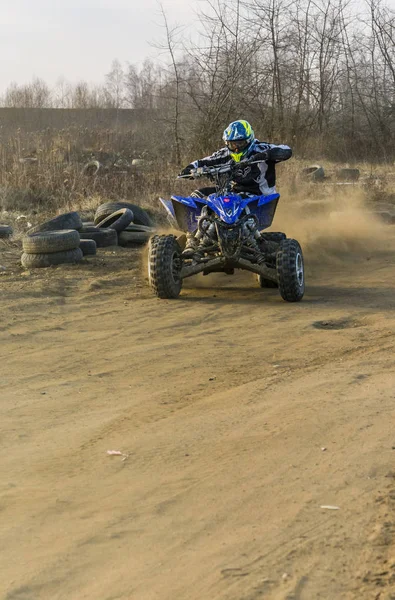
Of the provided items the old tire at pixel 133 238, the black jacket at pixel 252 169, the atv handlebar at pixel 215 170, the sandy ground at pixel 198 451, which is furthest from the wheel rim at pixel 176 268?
the old tire at pixel 133 238

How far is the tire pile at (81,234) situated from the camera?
412 inches

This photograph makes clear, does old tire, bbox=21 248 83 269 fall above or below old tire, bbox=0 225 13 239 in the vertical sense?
below

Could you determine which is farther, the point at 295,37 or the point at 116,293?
the point at 295,37

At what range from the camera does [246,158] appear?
30.7ft

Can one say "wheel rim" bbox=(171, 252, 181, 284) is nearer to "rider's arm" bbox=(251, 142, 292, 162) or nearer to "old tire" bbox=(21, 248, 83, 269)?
"rider's arm" bbox=(251, 142, 292, 162)

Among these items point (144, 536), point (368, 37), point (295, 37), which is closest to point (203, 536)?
point (144, 536)

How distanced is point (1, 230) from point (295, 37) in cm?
1810

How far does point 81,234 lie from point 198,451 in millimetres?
7883

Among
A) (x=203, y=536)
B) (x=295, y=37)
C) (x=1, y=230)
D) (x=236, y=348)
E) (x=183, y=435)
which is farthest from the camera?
(x=295, y=37)

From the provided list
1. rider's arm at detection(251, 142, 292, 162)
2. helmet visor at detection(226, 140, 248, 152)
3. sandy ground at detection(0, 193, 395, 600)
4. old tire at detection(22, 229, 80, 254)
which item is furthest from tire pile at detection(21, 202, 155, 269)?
rider's arm at detection(251, 142, 292, 162)

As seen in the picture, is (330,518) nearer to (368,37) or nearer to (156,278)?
(156,278)

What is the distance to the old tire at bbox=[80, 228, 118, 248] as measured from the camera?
1176cm

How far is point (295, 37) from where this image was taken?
27516mm

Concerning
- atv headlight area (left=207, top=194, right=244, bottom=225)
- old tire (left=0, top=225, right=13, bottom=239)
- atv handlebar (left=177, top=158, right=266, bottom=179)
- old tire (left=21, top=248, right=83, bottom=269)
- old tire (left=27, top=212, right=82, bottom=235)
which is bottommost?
old tire (left=21, top=248, right=83, bottom=269)
